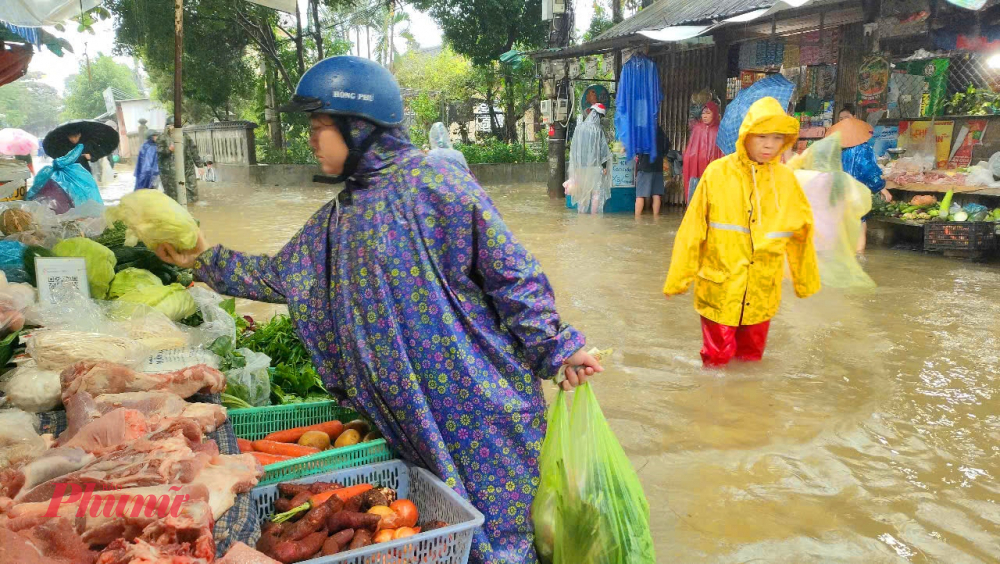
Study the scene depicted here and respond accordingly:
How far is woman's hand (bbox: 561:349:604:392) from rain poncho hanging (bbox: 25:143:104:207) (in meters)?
5.56

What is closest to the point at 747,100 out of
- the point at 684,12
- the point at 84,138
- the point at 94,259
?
the point at 684,12

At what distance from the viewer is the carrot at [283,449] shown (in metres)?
2.45

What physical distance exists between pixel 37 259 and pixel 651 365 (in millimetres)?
3663

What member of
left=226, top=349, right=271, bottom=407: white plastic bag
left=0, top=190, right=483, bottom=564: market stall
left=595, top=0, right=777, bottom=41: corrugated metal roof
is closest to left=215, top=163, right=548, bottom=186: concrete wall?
left=595, top=0, right=777, bottom=41: corrugated metal roof

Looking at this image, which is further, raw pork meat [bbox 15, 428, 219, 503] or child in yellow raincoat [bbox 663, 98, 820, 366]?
child in yellow raincoat [bbox 663, 98, 820, 366]

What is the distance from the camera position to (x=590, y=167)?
12.6m

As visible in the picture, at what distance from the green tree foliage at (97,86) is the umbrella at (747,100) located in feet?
152

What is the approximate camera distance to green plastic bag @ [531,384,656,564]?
2.22 m

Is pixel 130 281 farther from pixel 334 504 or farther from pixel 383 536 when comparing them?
pixel 383 536

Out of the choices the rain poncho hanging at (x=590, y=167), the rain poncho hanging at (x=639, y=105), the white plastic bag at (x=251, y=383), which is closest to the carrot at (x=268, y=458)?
the white plastic bag at (x=251, y=383)

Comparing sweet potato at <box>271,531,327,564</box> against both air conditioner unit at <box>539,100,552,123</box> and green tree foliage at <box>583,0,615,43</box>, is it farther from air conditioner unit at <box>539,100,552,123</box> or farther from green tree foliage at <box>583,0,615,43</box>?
green tree foliage at <box>583,0,615,43</box>

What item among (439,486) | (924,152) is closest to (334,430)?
(439,486)

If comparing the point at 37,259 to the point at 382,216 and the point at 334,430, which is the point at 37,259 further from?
the point at 382,216

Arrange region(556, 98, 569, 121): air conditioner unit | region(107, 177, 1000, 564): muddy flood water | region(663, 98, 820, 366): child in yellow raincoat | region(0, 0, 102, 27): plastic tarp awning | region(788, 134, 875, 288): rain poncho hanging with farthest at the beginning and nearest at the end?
region(556, 98, 569, 121): air conditioner unit
region(788, 134, 875, 288): rain poncho hanging
region(0, 0, 102, 27): plastic tarp awning
region(663, 98, 820, 366): child in yellow raincoat
region(107, 177, 1000, 564): muddy flood water
